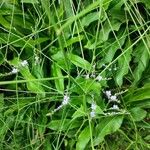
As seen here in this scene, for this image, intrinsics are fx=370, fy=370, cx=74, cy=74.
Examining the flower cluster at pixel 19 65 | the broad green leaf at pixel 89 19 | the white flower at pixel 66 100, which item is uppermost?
the broad green leaf at pixel 89 19

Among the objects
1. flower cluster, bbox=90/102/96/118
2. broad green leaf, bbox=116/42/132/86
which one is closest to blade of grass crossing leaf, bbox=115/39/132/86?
broad green leaf, bbox=116/42/132/86

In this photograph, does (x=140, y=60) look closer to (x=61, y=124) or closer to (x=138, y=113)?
(x=138, y=113)

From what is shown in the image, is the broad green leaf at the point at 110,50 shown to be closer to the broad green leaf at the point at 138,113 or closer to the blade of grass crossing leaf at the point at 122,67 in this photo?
the blade of grass crossing leaf at the point at 122,67

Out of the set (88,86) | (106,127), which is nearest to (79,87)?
(88,86)

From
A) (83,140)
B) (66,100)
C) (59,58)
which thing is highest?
(59,58)

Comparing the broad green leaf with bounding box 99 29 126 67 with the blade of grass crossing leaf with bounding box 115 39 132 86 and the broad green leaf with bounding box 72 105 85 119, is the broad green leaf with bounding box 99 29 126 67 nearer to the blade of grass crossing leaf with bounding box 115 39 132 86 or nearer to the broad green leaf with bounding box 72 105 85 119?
the blade of grass crossing leaf with bounding box 115 39 132 86

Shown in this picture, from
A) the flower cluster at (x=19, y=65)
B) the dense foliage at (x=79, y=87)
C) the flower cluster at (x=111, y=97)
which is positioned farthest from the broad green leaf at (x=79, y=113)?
the flower cluster at (x=19, y=65)
